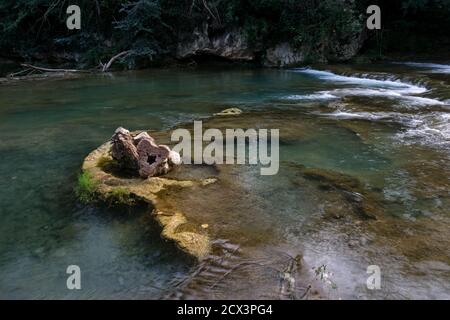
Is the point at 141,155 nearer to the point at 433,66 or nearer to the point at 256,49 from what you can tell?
the point at 433,66

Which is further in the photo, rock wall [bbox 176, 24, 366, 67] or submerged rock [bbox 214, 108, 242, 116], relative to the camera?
rock wall [bbox 176, 24, 366, 67]

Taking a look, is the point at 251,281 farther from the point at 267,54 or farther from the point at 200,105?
the point at 267,54

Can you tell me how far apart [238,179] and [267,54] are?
49.2 feet

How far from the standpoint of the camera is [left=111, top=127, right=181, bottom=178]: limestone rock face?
525 cm

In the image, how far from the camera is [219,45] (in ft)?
63.2

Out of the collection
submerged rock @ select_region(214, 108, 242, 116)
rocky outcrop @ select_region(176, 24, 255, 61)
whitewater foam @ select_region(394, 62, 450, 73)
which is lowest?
submerged rock @ select_region(214, 108, 242, 116)

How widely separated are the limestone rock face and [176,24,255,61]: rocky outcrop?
14446mm

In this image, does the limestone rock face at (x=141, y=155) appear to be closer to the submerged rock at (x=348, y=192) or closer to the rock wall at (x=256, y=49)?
the submerged rock at (x=348, y=192)

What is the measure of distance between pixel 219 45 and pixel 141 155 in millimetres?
14895

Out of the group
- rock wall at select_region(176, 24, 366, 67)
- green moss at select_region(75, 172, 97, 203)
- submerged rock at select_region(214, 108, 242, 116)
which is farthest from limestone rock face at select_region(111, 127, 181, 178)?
rock wall at select_region(176, 24, 366, 67)

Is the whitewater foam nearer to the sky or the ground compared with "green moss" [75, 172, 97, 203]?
nearer to the sky

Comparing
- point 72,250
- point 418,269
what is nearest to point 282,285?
point 418,269

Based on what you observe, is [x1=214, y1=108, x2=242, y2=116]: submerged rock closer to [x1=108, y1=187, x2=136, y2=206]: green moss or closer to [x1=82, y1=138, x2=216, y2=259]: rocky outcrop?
[x1=82, y1=138, x2=216, y2=259]: rocky outcrop

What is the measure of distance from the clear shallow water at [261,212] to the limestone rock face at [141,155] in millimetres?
750
